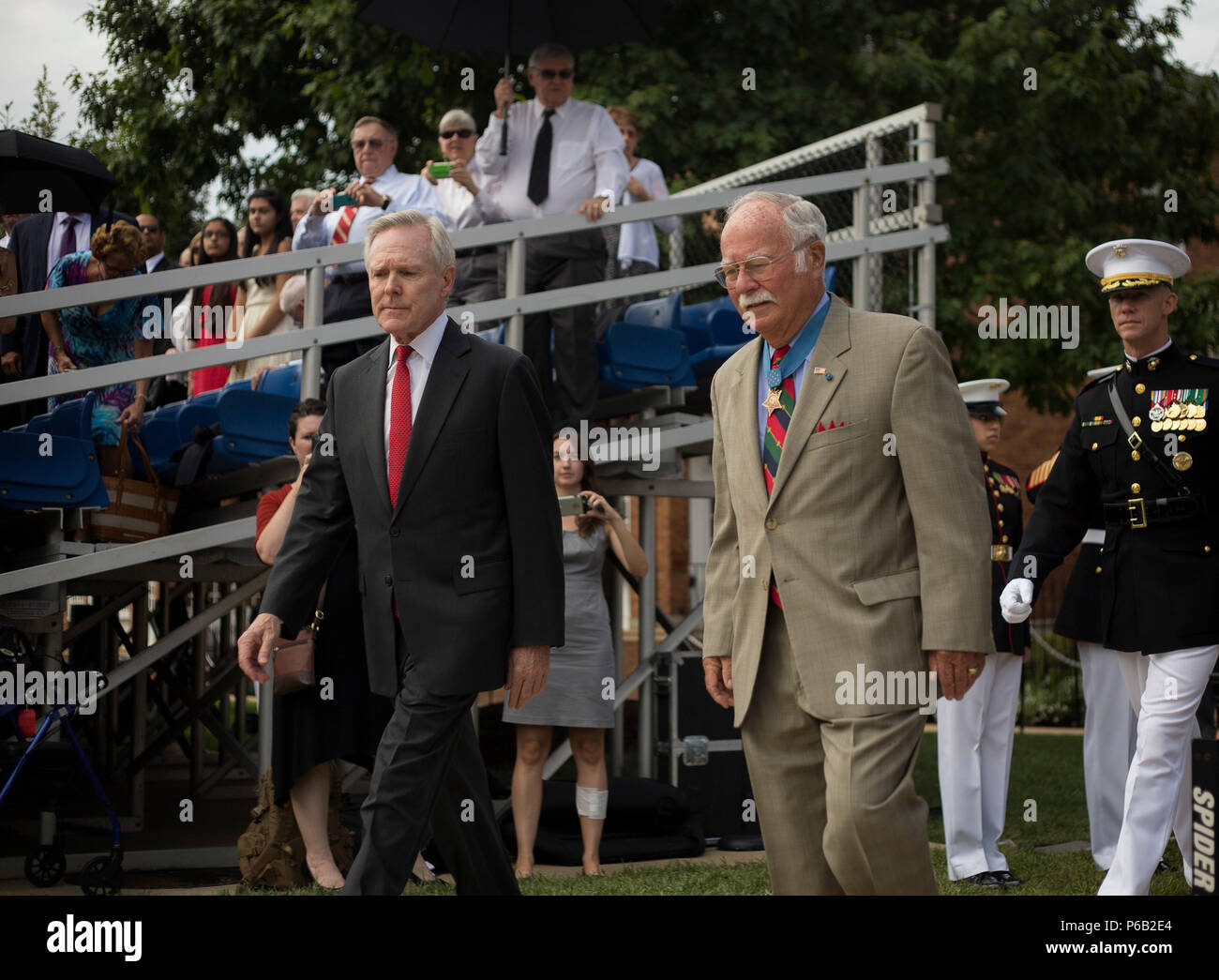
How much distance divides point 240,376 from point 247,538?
2.02m

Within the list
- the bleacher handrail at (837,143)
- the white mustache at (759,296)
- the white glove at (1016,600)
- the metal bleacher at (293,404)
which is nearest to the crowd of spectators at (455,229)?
the metal bleacher at (293,404)

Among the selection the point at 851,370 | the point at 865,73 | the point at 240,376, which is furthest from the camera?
the point at 865,73

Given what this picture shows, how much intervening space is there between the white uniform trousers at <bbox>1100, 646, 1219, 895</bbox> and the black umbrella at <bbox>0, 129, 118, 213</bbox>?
20.0 feet

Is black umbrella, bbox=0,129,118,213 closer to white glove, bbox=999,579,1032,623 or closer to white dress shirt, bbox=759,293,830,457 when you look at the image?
white dress shirt, bbox=759,293,830,457

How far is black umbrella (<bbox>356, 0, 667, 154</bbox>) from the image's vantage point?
9.95 metres

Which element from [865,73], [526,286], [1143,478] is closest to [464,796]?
[1143,478]

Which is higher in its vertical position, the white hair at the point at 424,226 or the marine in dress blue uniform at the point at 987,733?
the white hair at the point at 424,226

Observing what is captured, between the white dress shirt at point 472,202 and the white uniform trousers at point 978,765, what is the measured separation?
12.6ft

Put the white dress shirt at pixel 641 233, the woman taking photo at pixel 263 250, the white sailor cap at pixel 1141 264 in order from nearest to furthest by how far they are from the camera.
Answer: the white sailor cap at pixel 1141 264, the woman taking photo at pixel 263 250, the white dress shirt at pixel 641 233

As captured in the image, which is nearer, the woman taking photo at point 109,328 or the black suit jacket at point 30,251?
the woman taking photo at point 109,328

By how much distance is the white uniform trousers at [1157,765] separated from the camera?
5969 millimetres

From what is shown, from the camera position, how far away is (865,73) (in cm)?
1599

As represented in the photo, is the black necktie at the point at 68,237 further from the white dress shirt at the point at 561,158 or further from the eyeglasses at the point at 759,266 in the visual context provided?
the eyeglasses at the point at 759,266
